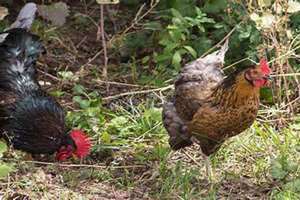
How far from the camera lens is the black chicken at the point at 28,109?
15.8 feet

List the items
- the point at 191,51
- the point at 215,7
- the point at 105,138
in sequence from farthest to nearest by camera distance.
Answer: the point at 215,7, the point at 191,51, the point at 105,138

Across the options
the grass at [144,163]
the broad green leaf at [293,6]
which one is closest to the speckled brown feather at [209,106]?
the grass at [144,163]

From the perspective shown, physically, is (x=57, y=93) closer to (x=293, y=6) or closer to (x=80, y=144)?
(x=80, y=144)

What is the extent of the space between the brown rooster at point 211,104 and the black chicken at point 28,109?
623 mm

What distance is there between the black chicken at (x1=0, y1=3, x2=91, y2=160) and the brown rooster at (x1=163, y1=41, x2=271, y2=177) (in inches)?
24.5

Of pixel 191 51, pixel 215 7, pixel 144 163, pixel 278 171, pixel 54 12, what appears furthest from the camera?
pixel 215 7

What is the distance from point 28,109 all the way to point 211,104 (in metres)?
1.22

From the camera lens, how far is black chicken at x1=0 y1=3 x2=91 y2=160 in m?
4.80

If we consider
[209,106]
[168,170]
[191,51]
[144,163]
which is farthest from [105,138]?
[191,51]

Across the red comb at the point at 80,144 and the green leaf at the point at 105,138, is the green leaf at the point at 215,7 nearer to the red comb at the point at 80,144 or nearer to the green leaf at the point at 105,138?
the green leaf at the point at 105,138

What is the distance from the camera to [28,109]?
4906 millimetres

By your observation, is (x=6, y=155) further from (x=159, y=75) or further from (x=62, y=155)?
(x=159, y=75)

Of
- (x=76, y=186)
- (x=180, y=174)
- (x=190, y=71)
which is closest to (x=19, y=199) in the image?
(x=76, y=186)

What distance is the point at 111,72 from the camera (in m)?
6.29
